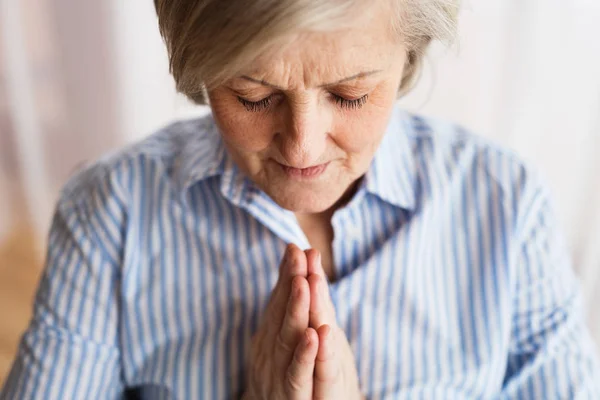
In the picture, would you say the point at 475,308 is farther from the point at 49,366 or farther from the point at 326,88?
the point at 49,366

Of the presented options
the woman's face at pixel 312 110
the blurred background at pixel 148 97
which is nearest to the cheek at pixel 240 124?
the woman's face at pixel 312 110


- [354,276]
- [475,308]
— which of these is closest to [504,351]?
[475,308]

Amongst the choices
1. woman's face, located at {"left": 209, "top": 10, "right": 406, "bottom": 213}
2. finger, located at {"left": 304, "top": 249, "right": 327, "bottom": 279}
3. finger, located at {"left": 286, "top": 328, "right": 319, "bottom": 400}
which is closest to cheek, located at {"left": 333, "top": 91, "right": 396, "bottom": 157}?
woman's face, located at {"left": 209, "top": 10, "right": 406, "bottom": 213}

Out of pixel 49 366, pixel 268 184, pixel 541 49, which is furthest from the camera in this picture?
→ pixel 541 49

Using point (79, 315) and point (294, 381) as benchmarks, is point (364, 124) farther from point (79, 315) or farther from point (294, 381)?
point (79, 315)

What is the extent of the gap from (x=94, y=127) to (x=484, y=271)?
5.73 ft

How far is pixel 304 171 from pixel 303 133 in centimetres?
10

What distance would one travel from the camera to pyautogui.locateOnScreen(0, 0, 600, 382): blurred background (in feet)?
5.14

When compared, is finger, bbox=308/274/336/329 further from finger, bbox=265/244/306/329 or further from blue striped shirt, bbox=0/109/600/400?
blue striped shirt, bbox=0/109/600/400

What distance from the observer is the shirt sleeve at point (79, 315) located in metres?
1.11

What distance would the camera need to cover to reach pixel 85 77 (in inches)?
93.2

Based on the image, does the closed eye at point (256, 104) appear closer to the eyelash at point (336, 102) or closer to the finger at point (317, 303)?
the eyelash at point (336, 102)

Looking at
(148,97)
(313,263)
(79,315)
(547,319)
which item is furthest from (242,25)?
(148,97)

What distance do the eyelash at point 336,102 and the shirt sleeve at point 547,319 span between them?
41 centimetres
